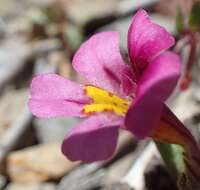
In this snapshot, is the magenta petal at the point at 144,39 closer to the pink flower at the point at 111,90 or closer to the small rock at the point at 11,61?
the pink flower at the point at 111,90

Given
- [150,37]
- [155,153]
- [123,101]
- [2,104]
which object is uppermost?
[150,37]

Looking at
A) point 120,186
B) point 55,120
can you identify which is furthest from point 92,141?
point 55,120

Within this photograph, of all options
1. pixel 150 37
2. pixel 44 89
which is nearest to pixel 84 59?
pixel 44 89

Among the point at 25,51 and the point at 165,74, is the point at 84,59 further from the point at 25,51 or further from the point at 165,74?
the point at 25,51

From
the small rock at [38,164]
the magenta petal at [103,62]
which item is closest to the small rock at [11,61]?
the small rock at [38,164]

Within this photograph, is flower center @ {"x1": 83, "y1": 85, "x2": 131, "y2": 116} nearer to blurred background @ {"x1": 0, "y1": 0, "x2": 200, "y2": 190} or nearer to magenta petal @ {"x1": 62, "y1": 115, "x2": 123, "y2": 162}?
magenta petal @ {"x1": 62, "y1": 115, "x2": 123, "y2": 162}

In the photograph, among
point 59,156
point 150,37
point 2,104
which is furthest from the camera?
point 2,104

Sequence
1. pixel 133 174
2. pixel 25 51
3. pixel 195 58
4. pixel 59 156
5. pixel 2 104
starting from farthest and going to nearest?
pixel 25 51
pixel 2 104
pixel 195 58
pixel 59 156
pixel 133 174

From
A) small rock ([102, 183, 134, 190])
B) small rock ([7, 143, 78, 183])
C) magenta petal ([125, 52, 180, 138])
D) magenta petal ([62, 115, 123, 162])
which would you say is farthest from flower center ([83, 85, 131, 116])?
small rock ([7, 143, 78, 183])
